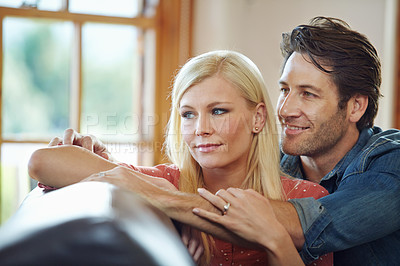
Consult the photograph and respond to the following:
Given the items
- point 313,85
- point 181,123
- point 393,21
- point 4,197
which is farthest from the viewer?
point 4,197

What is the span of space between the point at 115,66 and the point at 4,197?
1.40m

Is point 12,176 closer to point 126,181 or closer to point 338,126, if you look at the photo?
point 338,126

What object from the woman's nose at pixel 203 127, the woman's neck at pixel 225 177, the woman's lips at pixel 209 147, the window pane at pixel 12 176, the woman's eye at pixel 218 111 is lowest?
the window pane at pixel 12 176

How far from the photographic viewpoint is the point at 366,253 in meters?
1.56

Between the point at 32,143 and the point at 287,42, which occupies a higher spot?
the point at 287,42

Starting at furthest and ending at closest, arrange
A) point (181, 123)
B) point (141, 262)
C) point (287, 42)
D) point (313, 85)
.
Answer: point (287, 42), point (313, 85), point (181, 123), point (141, 262)

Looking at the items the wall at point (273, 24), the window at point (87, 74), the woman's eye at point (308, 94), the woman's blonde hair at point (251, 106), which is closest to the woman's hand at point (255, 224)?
the woman's blonde hair at point (251, 106)

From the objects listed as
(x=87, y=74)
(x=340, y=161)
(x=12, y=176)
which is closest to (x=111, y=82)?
(x=87, y=74)

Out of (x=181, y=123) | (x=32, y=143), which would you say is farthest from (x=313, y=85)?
(x=32, y=143)

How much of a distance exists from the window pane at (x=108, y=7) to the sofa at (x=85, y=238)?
11.7ft

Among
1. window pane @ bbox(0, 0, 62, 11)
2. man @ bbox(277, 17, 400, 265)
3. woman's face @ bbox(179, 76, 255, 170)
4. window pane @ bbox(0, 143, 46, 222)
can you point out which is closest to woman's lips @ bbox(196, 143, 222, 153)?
woman's face @ bbox(179, 76, 255, 170)

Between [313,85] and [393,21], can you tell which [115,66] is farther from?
[313,85]

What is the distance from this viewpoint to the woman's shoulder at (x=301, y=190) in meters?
1.52

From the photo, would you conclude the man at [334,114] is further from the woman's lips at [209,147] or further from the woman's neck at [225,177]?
the woman's lips at [209,147]
